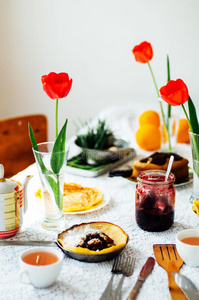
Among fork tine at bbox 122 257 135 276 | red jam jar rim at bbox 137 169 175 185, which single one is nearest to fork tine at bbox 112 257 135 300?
fork tine at bbox 122 257 135 276

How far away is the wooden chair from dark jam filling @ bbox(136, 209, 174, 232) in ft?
3.32

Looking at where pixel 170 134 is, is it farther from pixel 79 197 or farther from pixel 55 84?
pixel 55 84

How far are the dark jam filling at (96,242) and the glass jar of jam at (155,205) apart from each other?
152 millimetres

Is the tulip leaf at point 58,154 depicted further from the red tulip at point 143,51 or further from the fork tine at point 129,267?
the red tulip at point 143,51

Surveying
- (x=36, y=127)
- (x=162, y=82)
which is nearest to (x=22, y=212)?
(x=36, y=127)

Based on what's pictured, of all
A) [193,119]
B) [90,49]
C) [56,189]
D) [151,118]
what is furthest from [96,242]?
[90,49]

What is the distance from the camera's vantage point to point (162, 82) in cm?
287

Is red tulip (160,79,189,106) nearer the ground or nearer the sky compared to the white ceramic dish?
nearer the sky

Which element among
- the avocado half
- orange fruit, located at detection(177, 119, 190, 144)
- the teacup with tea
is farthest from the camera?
orange fruit, located at detection(177, 119, 190, 144)

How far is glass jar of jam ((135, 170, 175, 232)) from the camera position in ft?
3.67

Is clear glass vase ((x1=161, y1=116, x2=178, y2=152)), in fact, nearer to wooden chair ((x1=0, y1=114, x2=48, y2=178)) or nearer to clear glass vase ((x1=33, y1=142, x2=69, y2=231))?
wooden chair ((x1=0, y1=114, x2=48, y2=178))

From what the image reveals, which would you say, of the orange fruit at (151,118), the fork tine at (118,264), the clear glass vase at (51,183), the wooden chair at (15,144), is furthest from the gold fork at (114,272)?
the wooden chair at (15,144)

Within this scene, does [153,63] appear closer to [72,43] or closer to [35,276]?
[72,43]

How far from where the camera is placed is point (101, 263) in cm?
97
